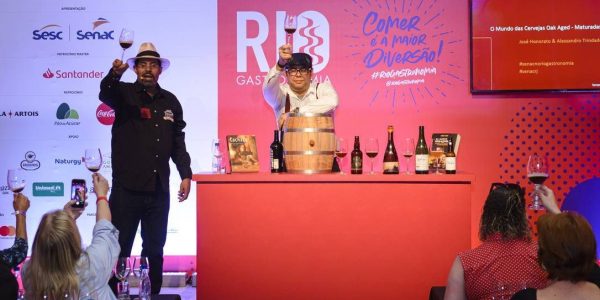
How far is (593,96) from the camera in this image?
5859mm

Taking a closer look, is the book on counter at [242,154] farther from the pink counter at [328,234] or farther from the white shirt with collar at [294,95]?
the white shirt with collar at [294,95]

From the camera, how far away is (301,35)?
588 cm

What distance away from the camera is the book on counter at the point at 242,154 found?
12.3 feet

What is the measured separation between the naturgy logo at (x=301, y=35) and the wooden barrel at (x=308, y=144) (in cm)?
222

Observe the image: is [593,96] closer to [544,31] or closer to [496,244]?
[544,31]

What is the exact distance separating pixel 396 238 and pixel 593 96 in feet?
10.7

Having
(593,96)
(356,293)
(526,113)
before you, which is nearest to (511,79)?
(526,113)

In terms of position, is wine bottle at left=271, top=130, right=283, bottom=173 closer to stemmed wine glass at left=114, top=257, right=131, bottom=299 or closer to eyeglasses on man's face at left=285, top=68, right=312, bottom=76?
eyeglasses on man's face at left=285, top=68, right=312, bottom=76

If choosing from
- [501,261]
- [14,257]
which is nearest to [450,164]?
[501,261]

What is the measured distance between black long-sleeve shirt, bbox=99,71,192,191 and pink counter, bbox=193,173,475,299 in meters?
1.00

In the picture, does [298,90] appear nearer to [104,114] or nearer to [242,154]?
[242,154]

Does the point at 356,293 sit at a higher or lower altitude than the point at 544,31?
lower

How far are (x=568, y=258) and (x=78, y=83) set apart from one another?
4.87m

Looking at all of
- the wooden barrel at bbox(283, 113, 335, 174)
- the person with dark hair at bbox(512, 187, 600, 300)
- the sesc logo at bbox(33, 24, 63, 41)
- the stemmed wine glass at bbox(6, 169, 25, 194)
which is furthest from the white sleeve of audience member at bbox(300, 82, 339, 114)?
the sesc logo at bbox(33, 24, 63, 41)
